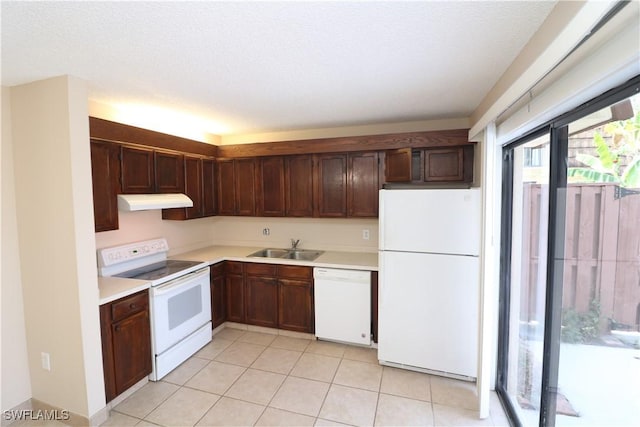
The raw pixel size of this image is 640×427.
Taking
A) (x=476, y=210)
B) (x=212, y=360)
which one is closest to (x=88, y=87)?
(x=212, y=360)

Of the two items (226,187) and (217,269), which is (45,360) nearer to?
(217,269)

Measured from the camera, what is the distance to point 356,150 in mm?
3287

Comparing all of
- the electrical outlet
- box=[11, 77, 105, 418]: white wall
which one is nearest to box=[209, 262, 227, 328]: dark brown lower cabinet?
box=[11, 77, 105, 418]: white wall

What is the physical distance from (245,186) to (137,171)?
1.27 m

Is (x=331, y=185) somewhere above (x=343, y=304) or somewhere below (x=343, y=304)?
above

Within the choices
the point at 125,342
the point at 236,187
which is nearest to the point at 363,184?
the point at 236,187

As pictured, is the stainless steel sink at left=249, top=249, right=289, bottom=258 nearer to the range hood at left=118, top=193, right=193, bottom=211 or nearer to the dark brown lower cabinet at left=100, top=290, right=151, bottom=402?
the range hood at left=118, top=193, right=193, bottom=211

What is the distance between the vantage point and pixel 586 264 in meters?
Result: 1.40

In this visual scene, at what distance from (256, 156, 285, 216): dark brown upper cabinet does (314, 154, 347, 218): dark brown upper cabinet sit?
45cm

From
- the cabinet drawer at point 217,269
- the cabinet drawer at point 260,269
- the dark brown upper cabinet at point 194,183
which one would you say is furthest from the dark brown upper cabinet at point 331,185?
the dark brown upper cabinet at point 194,183

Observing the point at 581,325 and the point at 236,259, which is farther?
the point at 236,259

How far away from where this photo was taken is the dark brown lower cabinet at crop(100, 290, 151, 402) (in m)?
2.23

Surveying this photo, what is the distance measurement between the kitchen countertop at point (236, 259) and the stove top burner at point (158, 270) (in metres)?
0.15

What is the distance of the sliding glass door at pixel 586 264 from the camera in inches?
45.9
